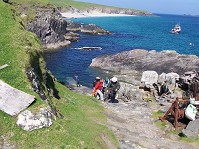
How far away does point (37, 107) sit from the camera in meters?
18.3

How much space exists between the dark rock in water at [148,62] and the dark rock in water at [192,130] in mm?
45469

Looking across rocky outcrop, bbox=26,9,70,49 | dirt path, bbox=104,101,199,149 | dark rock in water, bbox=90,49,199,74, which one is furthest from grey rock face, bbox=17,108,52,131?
rocky outcrop, bbox=26,9,70,49

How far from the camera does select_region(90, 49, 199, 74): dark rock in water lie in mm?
73125

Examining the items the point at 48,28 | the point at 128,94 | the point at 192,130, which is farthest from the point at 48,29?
the point at 192,130

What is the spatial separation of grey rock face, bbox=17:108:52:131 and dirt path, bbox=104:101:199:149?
6.05 metres

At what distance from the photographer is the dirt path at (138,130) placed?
913 inches

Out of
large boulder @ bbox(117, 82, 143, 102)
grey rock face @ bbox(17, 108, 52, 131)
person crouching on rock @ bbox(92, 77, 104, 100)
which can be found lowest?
large boulder @ bbox(117, 82, 143, 102)

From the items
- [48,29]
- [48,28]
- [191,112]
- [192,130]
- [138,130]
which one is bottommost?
[48,29]

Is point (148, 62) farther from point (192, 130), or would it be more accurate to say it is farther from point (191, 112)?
point (192, 130)

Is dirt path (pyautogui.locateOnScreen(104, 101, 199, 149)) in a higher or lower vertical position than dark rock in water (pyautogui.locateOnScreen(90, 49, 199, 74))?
higher

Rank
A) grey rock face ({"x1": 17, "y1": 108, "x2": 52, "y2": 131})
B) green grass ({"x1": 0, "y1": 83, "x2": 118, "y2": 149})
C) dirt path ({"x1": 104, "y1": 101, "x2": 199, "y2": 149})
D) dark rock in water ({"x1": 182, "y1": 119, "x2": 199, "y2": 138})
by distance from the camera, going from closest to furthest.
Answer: green grass ({"x1": 0, "y1": 83, "x2": 118, "y2": 149}) → grey rock face ({"x1": 17, "y1": 108, "x2": 52, "y2": 131}) → dirt path ({"x1": 104, "y1": 101, "x2": 199, "y2": 149}) → dark rock in water ({"x1": 182, "y1": 119, "x2": 199, "y2": 138})

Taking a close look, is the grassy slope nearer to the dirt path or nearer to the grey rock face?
the grey rock face

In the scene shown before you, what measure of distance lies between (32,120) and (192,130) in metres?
12.9

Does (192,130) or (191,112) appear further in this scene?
(191,112)
